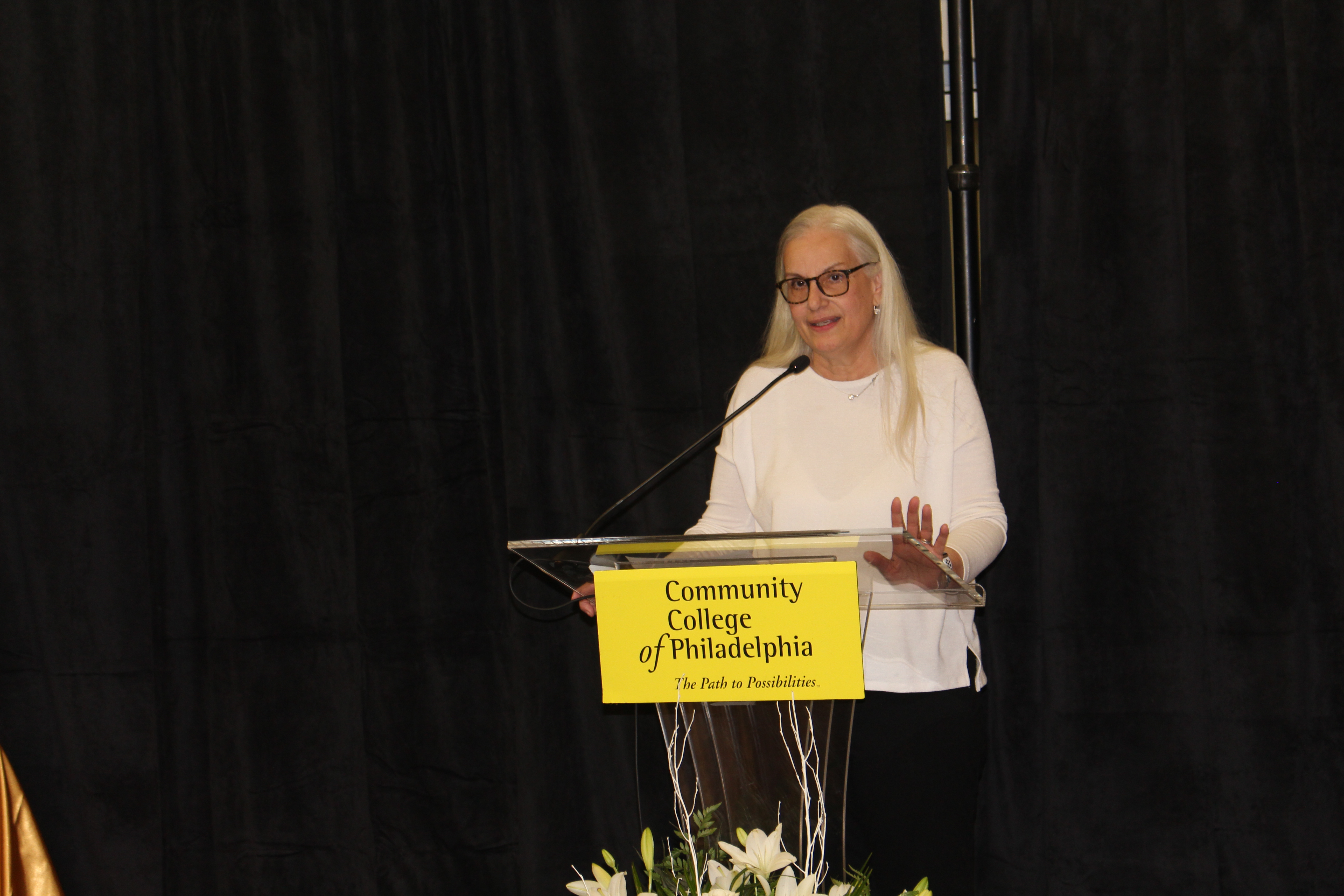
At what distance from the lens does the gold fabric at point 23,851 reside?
7.63 ft

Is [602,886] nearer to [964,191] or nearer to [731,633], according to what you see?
[731,633]

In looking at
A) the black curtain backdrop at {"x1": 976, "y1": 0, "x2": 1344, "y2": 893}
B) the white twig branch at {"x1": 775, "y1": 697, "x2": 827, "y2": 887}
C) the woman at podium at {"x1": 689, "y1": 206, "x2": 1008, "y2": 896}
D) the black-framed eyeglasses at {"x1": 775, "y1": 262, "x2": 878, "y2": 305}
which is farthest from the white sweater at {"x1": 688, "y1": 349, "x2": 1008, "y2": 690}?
the black curtain backdrop at {"x1": 976, "y1": 0, "x2": 1344, "y2": 893}

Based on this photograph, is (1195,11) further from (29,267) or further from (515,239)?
(29,267)

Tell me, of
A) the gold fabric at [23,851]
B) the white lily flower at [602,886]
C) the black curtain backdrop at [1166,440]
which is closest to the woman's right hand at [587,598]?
the white lily flower at [602,886]

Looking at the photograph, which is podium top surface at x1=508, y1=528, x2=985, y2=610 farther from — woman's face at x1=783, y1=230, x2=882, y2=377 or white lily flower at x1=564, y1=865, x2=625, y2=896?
woman's face at x1=783, y1=230, x2=882, y2=377

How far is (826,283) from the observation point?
1918 millimetres

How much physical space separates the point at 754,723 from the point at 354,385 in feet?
5.73

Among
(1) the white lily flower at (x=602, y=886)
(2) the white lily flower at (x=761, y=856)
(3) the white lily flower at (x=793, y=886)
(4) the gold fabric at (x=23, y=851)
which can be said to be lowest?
(4) the gold fabric at (x=23, y=851)

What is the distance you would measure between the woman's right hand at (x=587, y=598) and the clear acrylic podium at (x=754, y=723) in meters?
0.06

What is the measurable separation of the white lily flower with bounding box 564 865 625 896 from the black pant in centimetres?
63

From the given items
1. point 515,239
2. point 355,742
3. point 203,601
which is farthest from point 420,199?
point 355,742

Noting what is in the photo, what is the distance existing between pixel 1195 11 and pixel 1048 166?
0.45 metres

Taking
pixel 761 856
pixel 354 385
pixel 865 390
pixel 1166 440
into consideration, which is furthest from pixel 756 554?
pixel 354 385

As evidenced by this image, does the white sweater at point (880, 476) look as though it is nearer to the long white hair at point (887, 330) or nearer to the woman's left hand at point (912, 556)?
the long white hair at point (887, 330)
